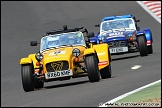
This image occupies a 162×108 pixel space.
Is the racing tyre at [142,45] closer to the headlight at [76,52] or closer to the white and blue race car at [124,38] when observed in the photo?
the white and blue race car at [124,38]

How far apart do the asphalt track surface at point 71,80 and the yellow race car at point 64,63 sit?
0.28 meters

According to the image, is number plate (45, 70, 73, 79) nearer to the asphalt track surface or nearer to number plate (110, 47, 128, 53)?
the asphalt track surface

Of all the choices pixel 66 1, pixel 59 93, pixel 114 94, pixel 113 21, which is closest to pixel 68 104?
pixel 114 94

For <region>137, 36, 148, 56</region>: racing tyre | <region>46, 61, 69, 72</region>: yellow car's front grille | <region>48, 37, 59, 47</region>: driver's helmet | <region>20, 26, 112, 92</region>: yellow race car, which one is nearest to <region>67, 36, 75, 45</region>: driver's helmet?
<region>20, 26, 112, 92</region>: yellow race car

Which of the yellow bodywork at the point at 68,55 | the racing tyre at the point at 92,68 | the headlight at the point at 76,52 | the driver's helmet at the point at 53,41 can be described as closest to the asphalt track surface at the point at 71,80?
the racing tyre at the point at 92,68

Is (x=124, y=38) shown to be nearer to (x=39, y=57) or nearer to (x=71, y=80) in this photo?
(x=71, y=80)

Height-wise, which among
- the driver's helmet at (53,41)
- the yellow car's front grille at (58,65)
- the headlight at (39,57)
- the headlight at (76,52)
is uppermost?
the driver's helmet at (53,41)

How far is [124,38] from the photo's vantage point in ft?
76.2

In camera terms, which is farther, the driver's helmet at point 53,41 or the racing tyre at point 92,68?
the driver's helmet at point 53,41

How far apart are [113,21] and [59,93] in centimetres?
1190

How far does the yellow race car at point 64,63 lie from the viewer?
49.8 ft

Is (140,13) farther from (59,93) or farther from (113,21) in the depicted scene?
(59,93)

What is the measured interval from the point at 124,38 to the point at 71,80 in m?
5.49

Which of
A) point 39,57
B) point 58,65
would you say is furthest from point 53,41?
point 58,65
